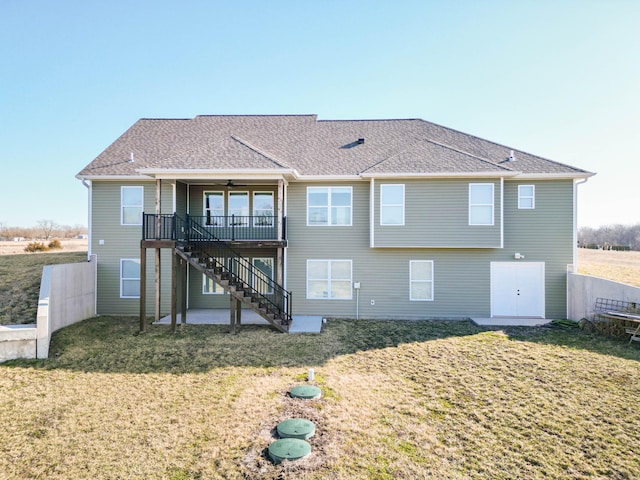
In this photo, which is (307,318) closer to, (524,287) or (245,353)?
(245,353)

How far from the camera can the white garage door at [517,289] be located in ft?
40.1

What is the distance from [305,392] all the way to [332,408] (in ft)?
2.27

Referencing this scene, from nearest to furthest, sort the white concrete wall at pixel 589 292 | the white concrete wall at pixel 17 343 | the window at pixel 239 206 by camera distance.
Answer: the white concrete wall at pixel 17 343, the white concrete wall at pixel 589 292, the window at pixel 239 206

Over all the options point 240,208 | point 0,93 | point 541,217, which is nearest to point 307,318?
point 240,208

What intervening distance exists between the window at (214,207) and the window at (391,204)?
6258mm

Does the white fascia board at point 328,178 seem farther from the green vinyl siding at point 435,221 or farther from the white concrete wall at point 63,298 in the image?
the white concrete wall at point 63,298

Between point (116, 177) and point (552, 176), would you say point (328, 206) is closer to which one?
point (116, 177)

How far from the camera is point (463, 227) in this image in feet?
38.7

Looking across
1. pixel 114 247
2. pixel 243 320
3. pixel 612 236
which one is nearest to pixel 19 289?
pixel 114 247

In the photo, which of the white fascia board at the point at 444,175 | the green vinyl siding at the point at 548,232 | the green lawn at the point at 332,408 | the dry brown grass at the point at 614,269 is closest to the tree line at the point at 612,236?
the dry brown grass at the point at 614,269

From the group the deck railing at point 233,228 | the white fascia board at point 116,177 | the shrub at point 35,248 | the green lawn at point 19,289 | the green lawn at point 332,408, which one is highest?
the white fascia board at point 116,177

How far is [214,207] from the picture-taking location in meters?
13.2

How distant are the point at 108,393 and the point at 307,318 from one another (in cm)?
682

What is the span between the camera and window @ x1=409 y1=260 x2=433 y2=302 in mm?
12328
